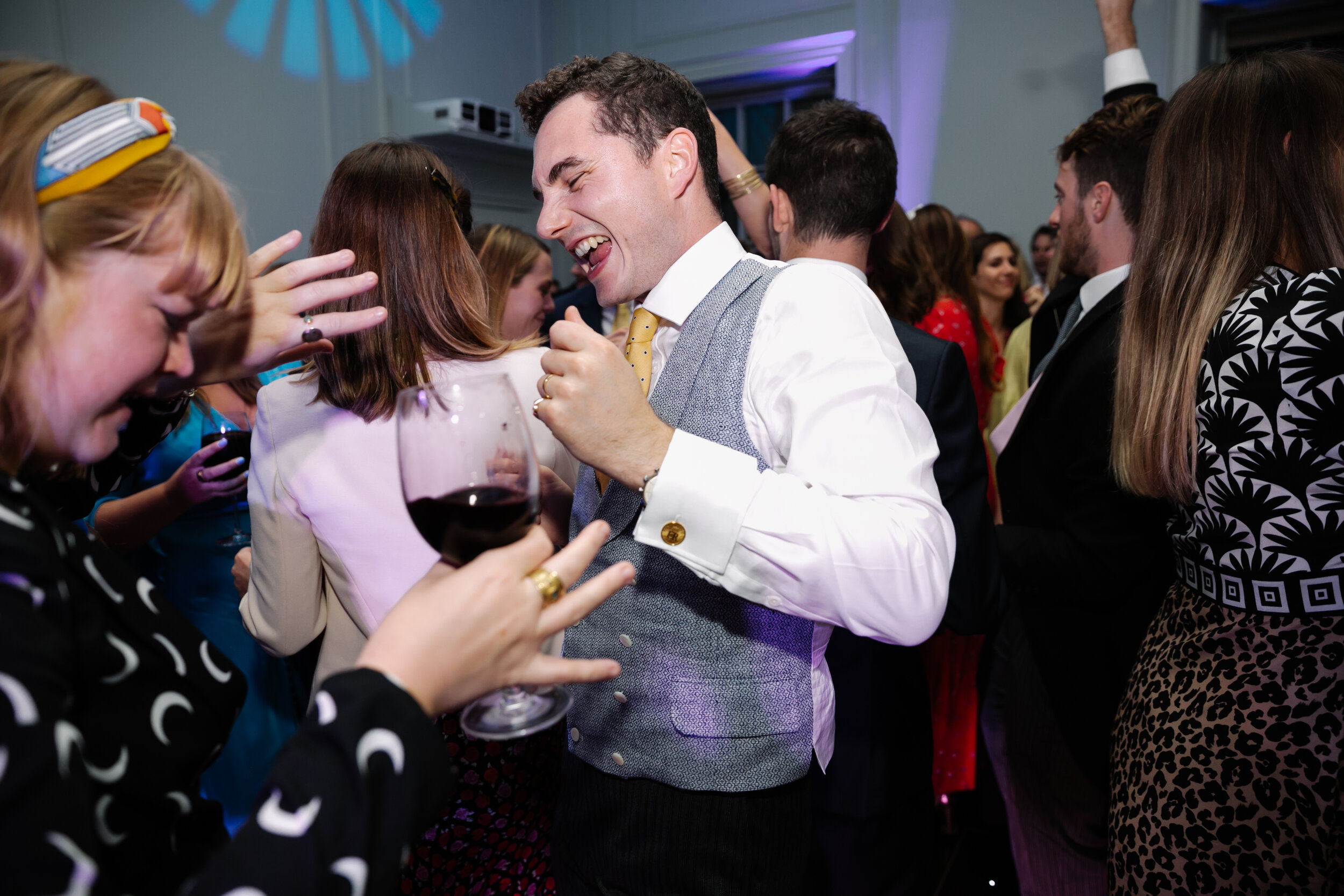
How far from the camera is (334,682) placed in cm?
64

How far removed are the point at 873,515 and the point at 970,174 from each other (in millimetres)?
5038

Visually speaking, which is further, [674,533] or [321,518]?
[321,518]

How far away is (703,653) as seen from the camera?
1.05 meters

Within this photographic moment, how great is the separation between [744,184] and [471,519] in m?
1.91

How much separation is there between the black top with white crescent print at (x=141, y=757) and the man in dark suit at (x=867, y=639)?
4.16ft

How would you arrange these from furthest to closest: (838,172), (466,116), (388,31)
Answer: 1. (466,116)
2. (388,31)
3. (838,172)

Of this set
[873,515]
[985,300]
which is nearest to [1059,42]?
[985,300]

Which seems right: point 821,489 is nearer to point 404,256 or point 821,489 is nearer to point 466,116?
point 404,256

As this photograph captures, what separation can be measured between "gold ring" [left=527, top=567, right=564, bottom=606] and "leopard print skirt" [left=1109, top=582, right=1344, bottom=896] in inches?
40.6

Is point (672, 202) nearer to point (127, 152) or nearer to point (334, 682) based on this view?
point (127, 152)

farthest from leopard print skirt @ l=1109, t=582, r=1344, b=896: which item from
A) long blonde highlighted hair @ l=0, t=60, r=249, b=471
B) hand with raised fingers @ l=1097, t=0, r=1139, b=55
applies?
hand with raised fingers @ l=1097, t=0, r=1139, b=55

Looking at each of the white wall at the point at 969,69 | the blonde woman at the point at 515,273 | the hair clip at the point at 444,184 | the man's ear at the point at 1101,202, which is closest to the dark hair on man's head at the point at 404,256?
the hair clip at the point at 444,184

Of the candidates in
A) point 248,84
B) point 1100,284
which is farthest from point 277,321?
point 248,84

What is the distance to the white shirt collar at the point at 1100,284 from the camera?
209 cm
